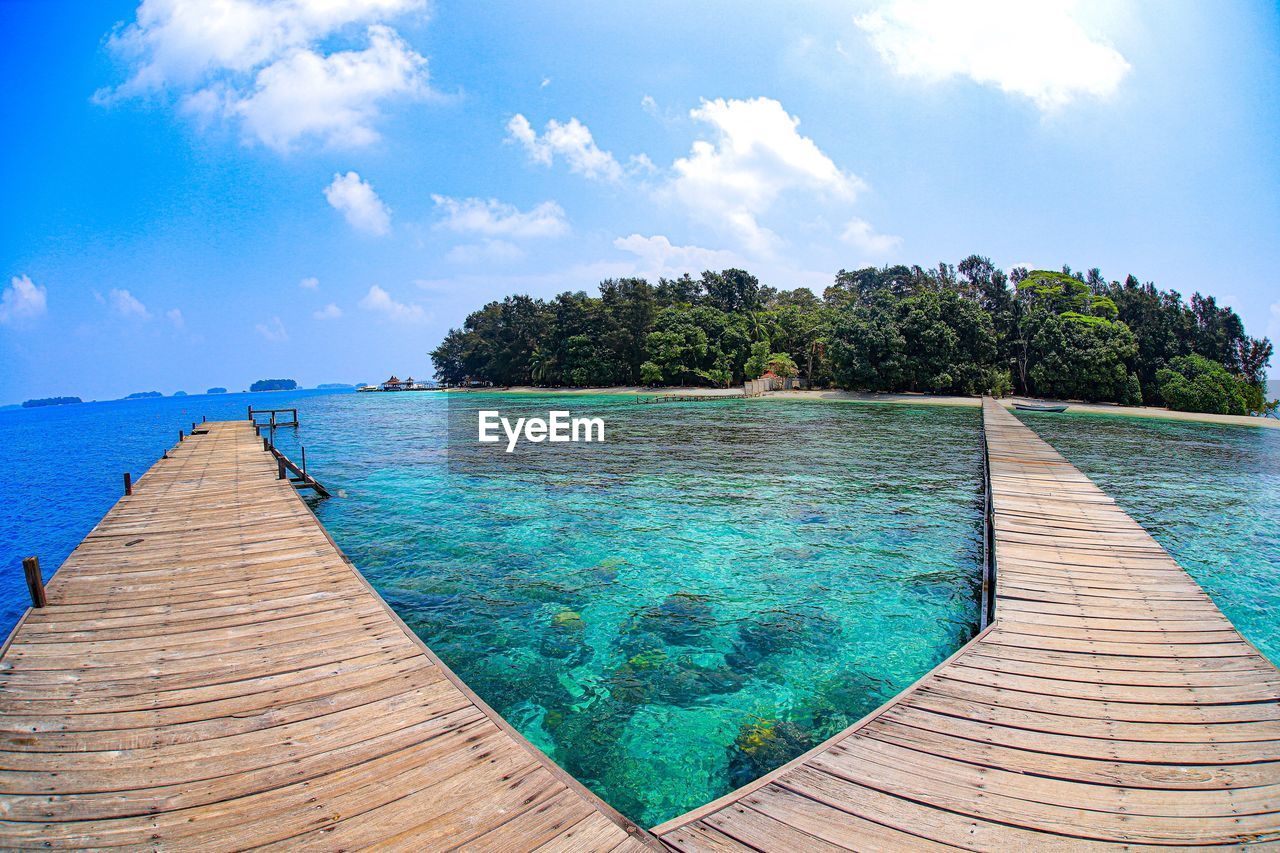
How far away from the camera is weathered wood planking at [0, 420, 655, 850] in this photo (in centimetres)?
254

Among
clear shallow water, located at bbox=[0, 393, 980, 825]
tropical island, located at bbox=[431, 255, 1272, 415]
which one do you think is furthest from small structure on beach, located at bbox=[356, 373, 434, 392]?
clear shallow water, located at bbox=[0, 393, 980, 825]

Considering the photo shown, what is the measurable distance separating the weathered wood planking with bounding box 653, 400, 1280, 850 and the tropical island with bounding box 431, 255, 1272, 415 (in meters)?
43.5

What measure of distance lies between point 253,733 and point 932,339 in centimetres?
4831

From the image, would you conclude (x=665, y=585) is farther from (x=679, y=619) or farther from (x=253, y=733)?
(x=253, y=733)

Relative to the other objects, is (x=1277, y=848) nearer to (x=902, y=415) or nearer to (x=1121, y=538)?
(x=1121, y=538)

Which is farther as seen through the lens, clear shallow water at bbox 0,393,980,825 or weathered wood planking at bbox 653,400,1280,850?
clear shallow water at bbox 0,393,980,825

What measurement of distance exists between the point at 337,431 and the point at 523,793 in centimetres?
3860

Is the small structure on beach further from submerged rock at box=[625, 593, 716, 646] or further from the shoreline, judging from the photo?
submerged rock at box=[625, 593, 716, 646]

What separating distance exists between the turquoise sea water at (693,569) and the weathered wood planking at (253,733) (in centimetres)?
180

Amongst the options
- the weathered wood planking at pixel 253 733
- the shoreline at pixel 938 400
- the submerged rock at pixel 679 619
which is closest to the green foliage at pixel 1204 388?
the shoreline at pixel 938 400

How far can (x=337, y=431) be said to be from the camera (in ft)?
119

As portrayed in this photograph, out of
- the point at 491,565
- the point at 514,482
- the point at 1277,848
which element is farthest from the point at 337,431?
the point at 1277,848

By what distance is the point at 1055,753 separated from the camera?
308 centimetres

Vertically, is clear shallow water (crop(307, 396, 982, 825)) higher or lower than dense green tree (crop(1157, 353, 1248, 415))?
lower
